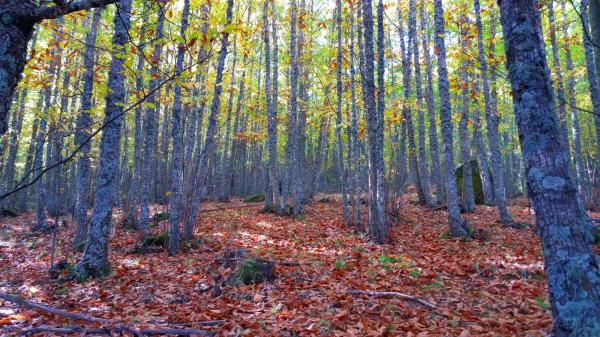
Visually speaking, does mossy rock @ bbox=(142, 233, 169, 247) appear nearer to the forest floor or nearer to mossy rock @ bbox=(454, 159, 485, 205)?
the forest floor

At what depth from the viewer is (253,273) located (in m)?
5.30

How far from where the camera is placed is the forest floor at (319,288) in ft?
12.2

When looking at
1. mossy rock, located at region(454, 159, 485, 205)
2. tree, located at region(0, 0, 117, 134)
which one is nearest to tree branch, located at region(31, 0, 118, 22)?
tree, located at region(0, 0, 117, 134)

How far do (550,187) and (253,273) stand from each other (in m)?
4.11

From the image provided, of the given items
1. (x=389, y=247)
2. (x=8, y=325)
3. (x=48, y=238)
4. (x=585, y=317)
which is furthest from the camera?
(x=48, y=238)

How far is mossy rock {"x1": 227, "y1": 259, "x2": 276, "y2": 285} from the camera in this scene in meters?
5.23

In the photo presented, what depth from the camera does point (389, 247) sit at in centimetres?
749

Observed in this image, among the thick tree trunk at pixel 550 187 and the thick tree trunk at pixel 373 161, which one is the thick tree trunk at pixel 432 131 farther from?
the thick tree trunk at pixel 550 187

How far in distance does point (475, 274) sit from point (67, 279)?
672cm

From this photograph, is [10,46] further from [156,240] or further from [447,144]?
[447,144]

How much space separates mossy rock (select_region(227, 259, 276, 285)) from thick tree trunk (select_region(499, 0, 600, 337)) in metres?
3.79

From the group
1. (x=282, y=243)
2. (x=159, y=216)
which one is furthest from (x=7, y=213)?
(x=282, y=243)

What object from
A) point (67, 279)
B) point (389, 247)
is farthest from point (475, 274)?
point (67, 279)

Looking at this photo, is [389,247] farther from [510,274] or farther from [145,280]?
[145,280]
